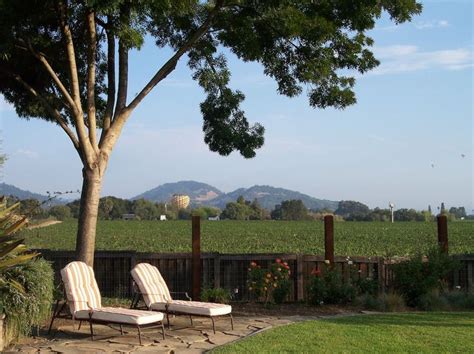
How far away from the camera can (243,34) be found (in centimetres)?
1285

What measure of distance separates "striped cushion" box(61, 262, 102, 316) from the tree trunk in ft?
4.87

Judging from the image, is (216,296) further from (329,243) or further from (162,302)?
(162,302)

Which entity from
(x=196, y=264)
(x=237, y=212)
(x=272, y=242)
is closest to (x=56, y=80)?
(x=196, y=264)

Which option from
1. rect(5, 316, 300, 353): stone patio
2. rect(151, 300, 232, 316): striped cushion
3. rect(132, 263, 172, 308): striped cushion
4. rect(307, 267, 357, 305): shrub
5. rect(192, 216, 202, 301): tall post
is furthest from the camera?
rect(192, 216, 202, 301): tall post

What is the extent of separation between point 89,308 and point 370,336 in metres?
3.90

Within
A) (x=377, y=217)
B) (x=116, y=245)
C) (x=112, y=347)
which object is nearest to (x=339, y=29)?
(x=112, y=347)

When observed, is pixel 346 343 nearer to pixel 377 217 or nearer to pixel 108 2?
pixel 108 2

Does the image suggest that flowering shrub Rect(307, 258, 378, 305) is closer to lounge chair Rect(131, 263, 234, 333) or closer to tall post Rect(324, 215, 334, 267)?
tall post Rect(324, 215, 334, 267)

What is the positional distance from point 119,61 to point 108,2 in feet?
9.00

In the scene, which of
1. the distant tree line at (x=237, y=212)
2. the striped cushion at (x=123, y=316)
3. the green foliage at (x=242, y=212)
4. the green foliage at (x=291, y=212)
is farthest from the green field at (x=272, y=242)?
the green foliage at (x=291, y=212)

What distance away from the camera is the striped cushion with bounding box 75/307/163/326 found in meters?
8.93

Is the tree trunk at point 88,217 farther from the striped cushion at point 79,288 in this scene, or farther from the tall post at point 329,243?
the tall post at point 329,243

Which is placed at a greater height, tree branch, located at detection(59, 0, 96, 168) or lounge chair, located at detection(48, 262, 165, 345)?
tree branch, located at detection(59, 0, 96, 168)

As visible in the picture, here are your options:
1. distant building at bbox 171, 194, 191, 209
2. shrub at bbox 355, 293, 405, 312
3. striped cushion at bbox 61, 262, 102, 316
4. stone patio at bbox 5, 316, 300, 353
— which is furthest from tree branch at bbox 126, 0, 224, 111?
distant building at bbox 171, 194, 191, 209
